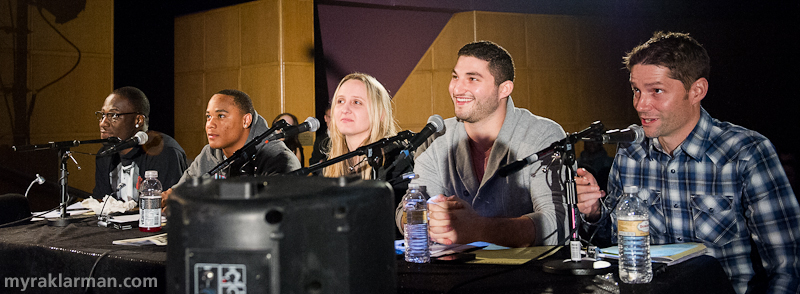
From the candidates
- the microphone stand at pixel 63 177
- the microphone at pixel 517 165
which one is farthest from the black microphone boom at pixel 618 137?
the microphone stand at pixel 63 177

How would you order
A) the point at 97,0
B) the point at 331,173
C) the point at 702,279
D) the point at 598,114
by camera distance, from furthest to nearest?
the point at 598,114 → the point at 97,0 → the point at 331,173 → the point at 702,279

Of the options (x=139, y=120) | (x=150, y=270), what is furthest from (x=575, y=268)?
(x=139, y=120)

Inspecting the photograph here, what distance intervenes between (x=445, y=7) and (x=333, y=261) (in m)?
5.24

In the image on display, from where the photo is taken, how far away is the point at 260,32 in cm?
602

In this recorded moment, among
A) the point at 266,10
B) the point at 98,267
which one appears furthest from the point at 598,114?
the point at 98,267

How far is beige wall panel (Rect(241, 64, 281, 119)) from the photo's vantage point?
5.93 meters

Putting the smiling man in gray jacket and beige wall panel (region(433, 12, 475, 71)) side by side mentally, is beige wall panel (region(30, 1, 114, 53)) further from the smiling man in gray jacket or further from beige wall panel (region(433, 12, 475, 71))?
the smiling man in gray jacket

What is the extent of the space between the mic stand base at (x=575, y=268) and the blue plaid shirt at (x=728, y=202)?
1.89 feet

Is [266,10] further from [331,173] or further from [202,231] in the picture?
[202,231]

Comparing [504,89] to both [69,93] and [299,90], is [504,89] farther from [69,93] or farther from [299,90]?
[69,93]

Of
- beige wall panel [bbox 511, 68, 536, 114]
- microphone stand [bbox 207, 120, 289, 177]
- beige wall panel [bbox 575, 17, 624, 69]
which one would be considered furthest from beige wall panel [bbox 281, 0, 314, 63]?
microphone stand [bbox 207, 120, 289, 177]

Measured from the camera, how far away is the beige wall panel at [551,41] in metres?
5.72

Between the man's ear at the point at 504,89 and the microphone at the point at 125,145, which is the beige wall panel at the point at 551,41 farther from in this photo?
the microphone at the point at 125,145

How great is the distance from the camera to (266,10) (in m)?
5.96
